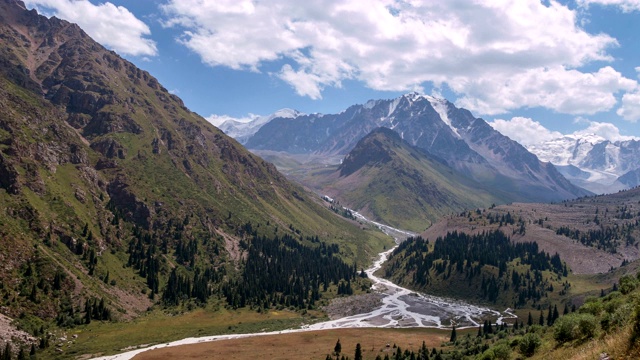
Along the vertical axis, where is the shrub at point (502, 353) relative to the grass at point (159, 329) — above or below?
above

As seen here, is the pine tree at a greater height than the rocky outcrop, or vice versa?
the rocky outcrop

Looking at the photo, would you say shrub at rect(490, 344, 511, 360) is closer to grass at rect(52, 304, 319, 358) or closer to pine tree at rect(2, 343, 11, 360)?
pine tree at rect(2, 343, 11, 360)

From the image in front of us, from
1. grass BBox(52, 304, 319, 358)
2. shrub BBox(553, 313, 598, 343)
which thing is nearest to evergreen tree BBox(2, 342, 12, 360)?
grass BBox(52, 304, 319, 358)

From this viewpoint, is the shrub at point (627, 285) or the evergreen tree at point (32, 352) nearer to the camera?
the shrub at point (627, 285)

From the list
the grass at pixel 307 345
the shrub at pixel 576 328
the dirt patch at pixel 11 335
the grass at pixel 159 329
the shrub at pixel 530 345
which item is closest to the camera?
the shrub at pixel 576 328

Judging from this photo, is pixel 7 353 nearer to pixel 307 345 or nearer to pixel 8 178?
pixel 307 345

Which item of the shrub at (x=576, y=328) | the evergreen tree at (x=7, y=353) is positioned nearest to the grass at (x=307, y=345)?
the evergreen tree at (x=7, y=353)

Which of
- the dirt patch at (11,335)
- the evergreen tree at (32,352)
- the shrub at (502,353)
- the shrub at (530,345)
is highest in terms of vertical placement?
the shrub at (530,345)

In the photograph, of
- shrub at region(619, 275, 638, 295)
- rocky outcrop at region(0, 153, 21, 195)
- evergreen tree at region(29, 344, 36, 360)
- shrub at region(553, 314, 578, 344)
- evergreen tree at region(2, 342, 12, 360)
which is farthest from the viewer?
rocky outcrop at region(0, 153, 21, 195)

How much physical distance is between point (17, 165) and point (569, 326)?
228 metres

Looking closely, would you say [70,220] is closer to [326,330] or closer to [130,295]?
[130,295]

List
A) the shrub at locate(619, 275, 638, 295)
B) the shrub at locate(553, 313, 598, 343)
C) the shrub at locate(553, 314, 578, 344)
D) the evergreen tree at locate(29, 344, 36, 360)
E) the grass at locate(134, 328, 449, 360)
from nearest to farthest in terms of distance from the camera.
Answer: the shrub at locate(553, 313, 598, 343), the shrub at locate(553, 314, 578, 344), the shrub at locate(619, 275, 638, 295), the evergreen tree at locate(29, 344, 36, 360), the grass at locate(134, 328, 449, 360)

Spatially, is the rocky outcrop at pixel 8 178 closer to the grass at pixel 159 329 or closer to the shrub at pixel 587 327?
the grass at pixel 159 329

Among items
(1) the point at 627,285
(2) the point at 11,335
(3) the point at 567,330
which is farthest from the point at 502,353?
(2) the point at 11,335
